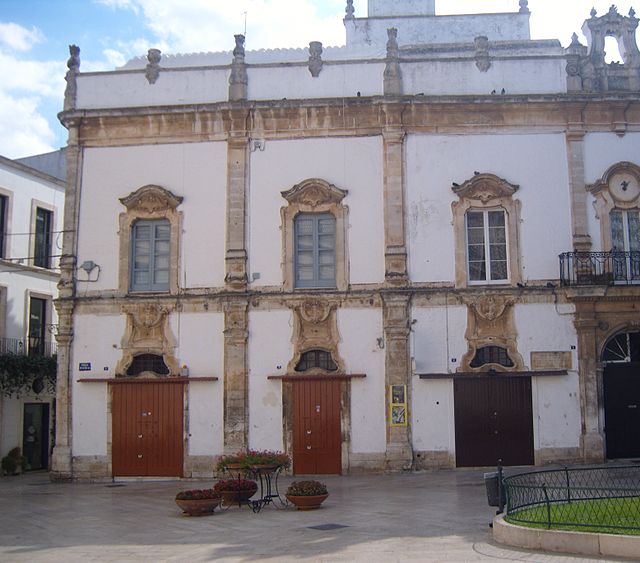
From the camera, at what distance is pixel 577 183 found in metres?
22.2

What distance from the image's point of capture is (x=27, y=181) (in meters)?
29.1

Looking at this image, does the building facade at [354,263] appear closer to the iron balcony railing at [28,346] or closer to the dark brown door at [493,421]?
the dark brown door at [493,421]

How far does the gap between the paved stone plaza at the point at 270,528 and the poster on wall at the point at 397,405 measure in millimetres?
1686

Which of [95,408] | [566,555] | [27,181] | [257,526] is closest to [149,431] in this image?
[95,408]

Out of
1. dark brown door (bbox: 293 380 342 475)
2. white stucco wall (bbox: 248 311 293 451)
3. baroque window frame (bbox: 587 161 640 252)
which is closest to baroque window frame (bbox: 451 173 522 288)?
baroque window frame (bbox: 587 161 640 252)

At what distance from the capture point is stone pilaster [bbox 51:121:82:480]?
73.4 ft

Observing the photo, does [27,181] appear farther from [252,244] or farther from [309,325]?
[309,325]

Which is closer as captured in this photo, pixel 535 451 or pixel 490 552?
pixel 490 552

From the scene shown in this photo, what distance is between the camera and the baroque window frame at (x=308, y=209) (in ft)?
73.4

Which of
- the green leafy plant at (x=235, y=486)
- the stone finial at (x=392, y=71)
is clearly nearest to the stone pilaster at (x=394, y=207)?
the stone finial at (x=392, y=71)

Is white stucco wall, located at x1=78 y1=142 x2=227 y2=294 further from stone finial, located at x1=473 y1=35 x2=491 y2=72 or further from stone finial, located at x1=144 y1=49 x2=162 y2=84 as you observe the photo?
stone finial, located at x1=473 y1=35 x2=491 y2=72

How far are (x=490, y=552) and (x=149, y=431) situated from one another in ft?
42.2

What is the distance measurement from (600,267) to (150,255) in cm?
1171

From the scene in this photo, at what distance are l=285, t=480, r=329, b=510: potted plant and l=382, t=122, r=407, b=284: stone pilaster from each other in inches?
294
